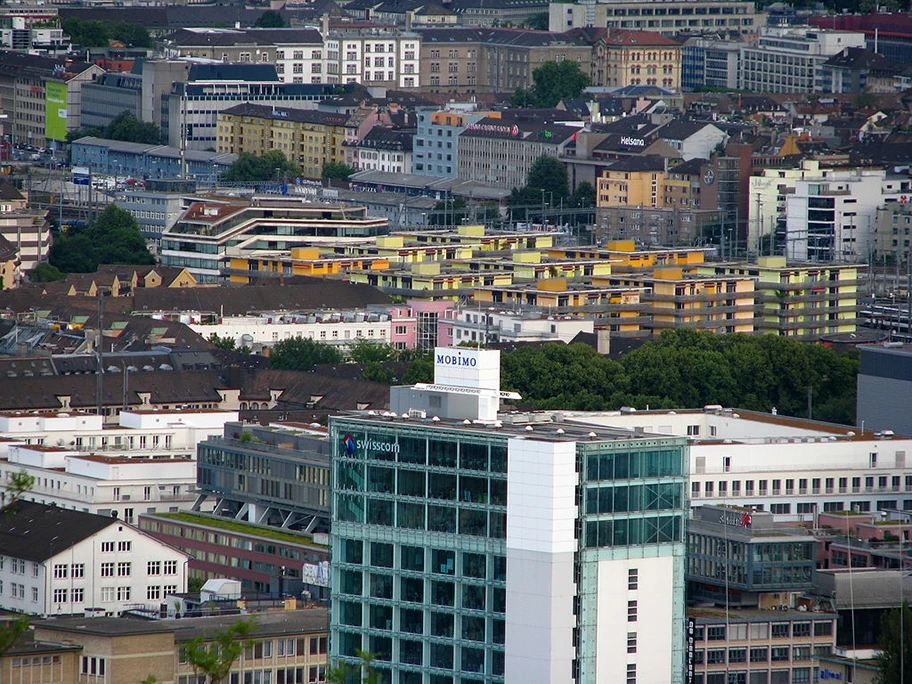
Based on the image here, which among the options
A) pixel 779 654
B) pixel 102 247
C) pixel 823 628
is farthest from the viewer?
pixel 102 247

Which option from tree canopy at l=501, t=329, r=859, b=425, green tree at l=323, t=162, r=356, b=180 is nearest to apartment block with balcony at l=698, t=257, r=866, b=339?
tree canopy at l=501, t=329, r=859, b=425

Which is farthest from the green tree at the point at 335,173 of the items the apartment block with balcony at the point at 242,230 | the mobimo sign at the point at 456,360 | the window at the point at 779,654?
the mobimo sign at the point at 456,360

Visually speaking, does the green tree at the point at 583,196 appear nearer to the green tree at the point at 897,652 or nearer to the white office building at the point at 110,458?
the white office building at the point at 110,458

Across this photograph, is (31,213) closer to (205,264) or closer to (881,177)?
(205,264)

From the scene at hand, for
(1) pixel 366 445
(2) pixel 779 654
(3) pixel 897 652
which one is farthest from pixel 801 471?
(1) pixel 366 445

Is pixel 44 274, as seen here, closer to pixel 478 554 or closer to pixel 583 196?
pixel 583 196

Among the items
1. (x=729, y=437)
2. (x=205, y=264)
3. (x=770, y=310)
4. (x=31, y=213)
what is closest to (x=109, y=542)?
(x=729, y=437)
